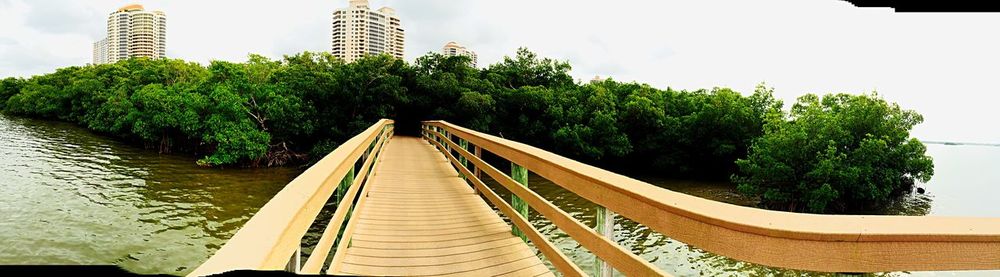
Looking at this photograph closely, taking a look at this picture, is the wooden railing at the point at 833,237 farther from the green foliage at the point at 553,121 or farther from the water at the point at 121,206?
the green foliage at the point at 553,121

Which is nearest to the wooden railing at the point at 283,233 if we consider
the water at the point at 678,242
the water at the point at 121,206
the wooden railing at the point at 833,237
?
the wooden railing at the point at 833,237

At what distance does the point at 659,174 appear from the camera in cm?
3116

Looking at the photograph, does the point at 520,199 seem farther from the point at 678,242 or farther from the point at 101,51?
the point at 101,51

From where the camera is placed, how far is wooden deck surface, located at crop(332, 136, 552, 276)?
2943mm

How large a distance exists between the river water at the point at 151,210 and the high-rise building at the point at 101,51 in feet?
214

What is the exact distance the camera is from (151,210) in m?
16.3

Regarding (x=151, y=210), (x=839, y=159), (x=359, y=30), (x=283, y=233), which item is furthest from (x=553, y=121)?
(x=359, y=30)

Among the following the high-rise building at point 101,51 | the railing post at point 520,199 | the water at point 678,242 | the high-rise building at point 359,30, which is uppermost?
the high-rise building at point 359,30

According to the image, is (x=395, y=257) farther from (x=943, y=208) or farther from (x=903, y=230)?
(x=943, y=208)

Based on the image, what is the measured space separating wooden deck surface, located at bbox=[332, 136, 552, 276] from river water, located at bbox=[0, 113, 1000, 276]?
779 cm

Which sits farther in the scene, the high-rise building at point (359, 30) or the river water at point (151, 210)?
the high-rise building at point (359, 30)

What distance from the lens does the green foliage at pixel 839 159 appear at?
20.7 meters

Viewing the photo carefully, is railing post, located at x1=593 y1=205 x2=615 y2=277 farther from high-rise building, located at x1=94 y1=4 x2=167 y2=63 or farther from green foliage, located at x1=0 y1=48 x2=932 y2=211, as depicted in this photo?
high-rise building, located at x1=94 y1=4 x2=167 y2=63

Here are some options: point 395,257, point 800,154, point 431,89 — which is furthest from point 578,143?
point 395,257
